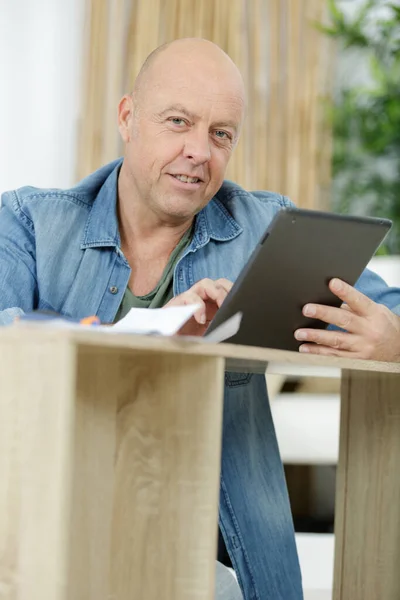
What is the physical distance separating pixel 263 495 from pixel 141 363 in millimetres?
609

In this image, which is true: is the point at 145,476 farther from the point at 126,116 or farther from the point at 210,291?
the point at 126,116

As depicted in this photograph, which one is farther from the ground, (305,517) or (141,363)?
(141,363)

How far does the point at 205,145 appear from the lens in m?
1.84

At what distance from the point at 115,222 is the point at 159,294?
0.53 ft

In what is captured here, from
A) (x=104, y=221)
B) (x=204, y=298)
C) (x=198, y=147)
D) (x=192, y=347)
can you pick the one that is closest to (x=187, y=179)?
(x=198, y=147)

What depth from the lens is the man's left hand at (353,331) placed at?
1.50m

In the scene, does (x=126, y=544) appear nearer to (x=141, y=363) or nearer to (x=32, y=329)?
(x=141, y=363)

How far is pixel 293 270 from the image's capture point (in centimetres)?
142

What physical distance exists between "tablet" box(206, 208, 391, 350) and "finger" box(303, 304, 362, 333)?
0.01 metres

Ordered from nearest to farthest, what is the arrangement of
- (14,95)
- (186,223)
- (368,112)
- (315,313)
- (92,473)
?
(92,473) → (315,313) → (186,223) → (14,95) → (368,112)

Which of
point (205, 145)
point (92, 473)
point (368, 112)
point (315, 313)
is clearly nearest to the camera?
Result: point (92, 473)

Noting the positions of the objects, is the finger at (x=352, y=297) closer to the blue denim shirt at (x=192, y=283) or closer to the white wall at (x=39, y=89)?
the blue denim shirt at (x=192, y=283)

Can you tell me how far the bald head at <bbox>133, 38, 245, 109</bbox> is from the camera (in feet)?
6.20

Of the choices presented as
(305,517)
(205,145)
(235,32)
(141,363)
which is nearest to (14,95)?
(235,32)
